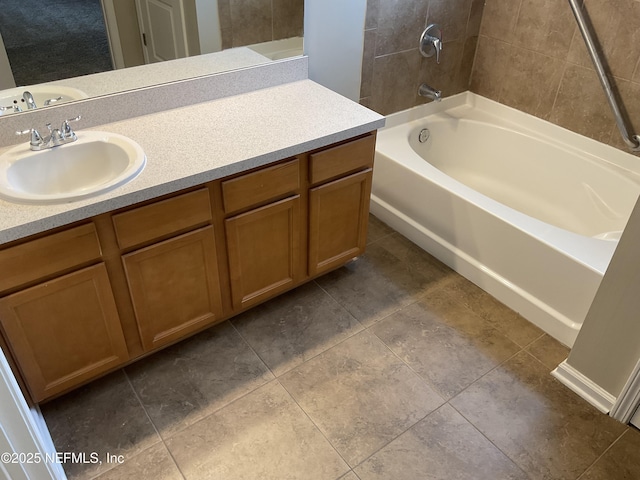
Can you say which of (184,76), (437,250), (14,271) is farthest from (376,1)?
(14,271)

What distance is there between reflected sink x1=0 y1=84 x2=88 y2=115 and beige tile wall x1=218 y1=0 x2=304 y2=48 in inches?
22.7

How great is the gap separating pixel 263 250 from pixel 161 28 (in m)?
0.87

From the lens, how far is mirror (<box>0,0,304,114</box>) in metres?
1.72

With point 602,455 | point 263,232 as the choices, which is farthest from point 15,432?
point 602,455

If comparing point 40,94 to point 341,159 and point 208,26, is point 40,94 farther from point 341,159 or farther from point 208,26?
point 341,159

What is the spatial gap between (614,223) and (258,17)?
185cm

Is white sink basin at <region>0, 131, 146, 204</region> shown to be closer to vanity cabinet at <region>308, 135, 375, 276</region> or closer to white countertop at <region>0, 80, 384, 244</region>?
white countertop at <region>0, 80, 384, 244</region>

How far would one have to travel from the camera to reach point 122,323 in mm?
1762

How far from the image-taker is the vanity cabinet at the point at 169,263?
1523 millimetres

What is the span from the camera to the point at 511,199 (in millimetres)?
2891

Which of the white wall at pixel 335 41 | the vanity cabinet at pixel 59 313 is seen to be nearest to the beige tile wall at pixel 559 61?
the white wall at pixel 335 41

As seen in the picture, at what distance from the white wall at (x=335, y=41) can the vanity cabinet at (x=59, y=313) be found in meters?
1.29

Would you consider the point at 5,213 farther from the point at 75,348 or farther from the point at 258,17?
the point at 258,17

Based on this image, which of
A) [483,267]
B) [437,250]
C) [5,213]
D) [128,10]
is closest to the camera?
[5,213]
